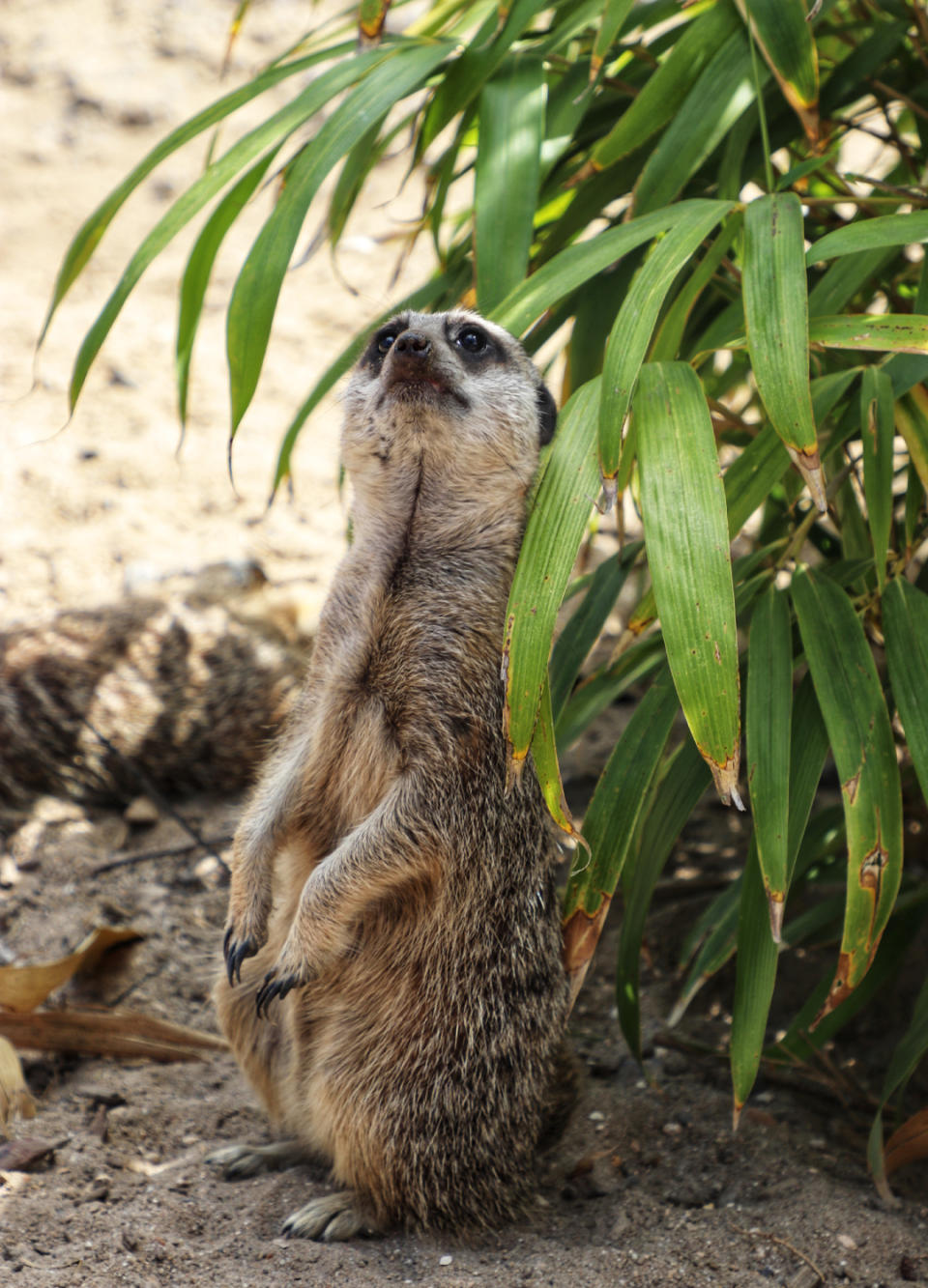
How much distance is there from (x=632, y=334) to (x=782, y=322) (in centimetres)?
21

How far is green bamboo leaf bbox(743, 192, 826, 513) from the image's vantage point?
5.19 feet

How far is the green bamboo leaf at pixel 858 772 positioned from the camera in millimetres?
1748

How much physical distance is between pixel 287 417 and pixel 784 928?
8.97ft

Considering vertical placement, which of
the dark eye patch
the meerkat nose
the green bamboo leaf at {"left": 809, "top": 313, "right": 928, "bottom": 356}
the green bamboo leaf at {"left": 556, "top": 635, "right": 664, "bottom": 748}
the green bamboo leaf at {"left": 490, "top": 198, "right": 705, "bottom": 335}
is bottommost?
the green bamboo leaf at {"left": 556, "top": 635, "right": 664, "bottom": 748}

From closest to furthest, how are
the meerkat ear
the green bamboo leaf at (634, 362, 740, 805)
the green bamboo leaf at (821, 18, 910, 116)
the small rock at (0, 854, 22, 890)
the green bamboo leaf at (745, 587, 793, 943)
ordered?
the green bamboo leaf at (634, 362, 740, 805)
the green bamboo leaf at (745, 587, 793, 943)
the meerkat ear
the green bamboo leaf at (821, 18, 910, 116)
the small rock at (0, 854, 22, 890)

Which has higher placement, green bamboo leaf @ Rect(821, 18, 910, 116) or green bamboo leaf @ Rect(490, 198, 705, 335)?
green bamboo leaf @ Rect(821, 18, 910, 116)

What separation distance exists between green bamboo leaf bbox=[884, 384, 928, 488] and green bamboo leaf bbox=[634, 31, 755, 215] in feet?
1.78

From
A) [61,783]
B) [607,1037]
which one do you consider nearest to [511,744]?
[607,1037]

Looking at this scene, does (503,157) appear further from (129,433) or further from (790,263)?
(129,433)

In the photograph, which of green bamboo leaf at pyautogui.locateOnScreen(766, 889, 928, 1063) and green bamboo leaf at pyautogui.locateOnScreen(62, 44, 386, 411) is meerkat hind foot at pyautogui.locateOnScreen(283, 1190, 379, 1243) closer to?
green bamboo leaf at pyautogui.locateOnScreen(766, 889, 928, 1063)

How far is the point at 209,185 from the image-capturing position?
202cm

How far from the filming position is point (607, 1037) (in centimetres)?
273

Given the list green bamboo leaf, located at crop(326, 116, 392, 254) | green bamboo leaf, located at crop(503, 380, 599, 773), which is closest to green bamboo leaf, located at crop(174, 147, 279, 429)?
green bamboo leaf, located at crop(326, 116, 392, 254)

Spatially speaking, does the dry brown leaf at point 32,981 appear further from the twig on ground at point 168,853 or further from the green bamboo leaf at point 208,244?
the green bamboo leaf at point 208,244
